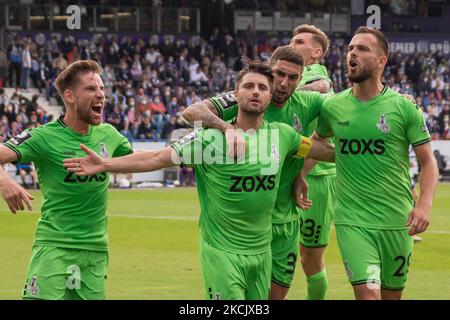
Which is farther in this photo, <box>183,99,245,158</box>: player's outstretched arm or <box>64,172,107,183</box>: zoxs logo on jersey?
<box>64,172,107,183</box>: zoxs logo on jersey

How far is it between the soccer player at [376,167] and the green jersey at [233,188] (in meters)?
1.01

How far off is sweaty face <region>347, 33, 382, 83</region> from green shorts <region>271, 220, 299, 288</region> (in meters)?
1.65

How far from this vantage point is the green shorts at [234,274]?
9172 mm

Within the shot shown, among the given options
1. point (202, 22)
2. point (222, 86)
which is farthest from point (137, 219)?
point (202, 22)

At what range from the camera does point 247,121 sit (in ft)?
31.1

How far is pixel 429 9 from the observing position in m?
59.6

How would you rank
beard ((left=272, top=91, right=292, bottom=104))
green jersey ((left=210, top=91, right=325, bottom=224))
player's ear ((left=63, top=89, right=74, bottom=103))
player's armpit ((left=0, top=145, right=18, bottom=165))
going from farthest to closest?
green jersey ((left=210, top=91, right=325, bottom=224)) < beard ((left=272, top=91, right=292, bottom=104)) < player's ear ((left=63, top=89, right=74, bottom=103)) < player's armpit ((left=0, top=145, right=18, bottom=165))

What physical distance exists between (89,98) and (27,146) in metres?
0.66

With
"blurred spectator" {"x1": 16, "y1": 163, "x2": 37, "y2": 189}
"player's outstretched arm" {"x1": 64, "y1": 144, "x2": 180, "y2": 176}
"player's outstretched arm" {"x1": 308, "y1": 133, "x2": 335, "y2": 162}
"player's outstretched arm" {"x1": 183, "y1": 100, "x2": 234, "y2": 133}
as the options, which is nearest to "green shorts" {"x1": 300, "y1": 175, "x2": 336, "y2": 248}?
"player's outstretched arm" {"x1": 308, "y1": 133, "x2": 335, "y2": 162}

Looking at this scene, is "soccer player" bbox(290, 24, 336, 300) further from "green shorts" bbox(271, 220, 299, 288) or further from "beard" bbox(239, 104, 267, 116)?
"beard" bbox(239, 104, 267, 116)

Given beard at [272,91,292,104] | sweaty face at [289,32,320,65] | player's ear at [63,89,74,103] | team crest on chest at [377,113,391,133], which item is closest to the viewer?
player's ear at [63,89,74,103]

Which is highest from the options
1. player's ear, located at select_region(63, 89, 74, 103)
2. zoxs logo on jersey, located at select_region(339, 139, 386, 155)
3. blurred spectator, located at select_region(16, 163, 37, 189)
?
player's ear, located at select_region(63, 89, 74, 103)

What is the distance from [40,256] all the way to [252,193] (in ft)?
6.09

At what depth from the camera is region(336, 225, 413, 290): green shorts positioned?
10.0 m
